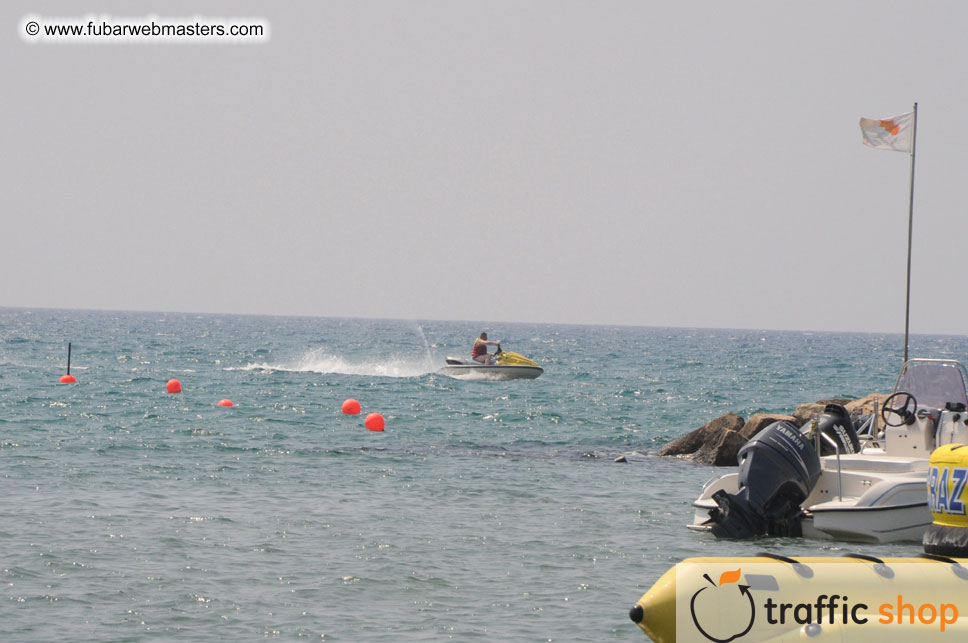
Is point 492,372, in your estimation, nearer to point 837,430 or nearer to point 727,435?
point 727,435

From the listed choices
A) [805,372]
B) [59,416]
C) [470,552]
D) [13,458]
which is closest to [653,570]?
[470,552]

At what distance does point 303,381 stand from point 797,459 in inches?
1540

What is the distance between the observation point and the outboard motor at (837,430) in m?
16.0

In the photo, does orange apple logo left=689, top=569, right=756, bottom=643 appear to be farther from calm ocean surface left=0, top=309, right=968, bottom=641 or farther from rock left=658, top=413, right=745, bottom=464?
rock left=658, top=413, right=745, bottom=464

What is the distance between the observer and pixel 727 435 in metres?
24.0

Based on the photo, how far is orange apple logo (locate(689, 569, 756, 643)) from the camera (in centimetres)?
873

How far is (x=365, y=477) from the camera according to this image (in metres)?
21.0

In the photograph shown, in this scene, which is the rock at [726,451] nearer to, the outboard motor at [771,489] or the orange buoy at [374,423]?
the outboard motor at [771,489]

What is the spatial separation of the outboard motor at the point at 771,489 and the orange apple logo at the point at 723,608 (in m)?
6.24

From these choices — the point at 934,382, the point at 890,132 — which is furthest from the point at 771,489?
the point at 890,132

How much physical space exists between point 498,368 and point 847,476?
31.4 meters

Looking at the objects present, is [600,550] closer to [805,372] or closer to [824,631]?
[824,631]

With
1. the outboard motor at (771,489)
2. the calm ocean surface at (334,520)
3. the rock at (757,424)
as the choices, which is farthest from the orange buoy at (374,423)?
the outboard motor at (771,489)

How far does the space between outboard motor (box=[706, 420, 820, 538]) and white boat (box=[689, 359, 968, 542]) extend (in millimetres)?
13
